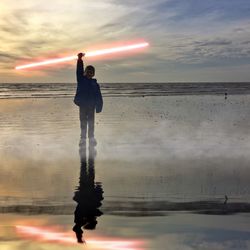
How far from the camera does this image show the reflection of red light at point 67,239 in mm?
5680

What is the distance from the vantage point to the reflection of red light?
5680mm

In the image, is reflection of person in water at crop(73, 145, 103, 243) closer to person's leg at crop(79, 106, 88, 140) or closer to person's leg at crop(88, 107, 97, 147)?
person's leg at crop(88, 107, 97, 147)

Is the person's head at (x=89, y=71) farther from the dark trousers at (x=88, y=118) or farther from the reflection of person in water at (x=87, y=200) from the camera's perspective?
the reflection of person in water at (x=87, y=200)

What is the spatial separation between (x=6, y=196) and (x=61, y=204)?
45.8 inches

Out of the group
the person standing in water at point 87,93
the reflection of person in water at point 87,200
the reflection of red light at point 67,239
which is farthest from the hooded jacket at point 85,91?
the reflection of red light at point 67,239

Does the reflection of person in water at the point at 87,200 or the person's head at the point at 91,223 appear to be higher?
the person's head at the point at 91,223

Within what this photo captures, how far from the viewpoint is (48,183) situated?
9.45 m

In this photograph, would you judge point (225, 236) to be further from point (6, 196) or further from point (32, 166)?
point (32, 166)

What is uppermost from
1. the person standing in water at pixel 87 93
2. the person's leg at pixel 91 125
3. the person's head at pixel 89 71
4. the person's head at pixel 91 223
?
the person's head at pixel 89 71

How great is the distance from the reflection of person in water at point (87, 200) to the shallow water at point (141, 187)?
0.11 metres

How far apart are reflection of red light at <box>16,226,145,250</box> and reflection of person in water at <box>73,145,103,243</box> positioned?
5.9 inches

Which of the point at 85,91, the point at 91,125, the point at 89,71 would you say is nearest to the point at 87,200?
the point at 91,125

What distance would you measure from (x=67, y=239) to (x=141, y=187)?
3.22 meters

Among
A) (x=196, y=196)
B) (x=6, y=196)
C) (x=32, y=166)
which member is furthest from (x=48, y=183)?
(x=196, y=196)
